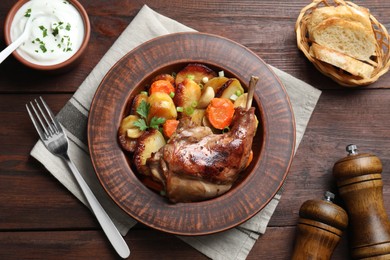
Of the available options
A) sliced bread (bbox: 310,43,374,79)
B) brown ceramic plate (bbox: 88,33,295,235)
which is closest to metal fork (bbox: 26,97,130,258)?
brown ceramic plate (bbox: 88,33,295,235)

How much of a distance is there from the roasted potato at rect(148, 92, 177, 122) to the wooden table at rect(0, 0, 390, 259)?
1.79 feet

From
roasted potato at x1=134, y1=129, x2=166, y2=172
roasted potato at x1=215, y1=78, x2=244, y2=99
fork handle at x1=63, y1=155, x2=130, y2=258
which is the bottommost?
fork handle at x1=63, y1=155, x2=130, y2=258

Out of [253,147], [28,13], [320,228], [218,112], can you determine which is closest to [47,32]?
[28,13]

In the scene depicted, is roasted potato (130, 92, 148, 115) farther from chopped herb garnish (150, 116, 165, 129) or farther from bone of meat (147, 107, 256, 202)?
bone of meat (147, 107, 256, 202)

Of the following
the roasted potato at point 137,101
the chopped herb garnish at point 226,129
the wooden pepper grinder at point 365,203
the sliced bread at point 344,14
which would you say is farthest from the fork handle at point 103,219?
the sliced bread at point 344,14

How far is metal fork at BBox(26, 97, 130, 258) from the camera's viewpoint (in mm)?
2461

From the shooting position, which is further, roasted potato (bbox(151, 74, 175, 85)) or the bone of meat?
roasted potato (bbox(151, 74, 175, 85))

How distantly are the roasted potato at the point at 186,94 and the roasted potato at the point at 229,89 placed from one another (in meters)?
0.12

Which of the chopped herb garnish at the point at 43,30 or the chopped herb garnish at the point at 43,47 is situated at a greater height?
the chopped herb garnish at the point at 43,30

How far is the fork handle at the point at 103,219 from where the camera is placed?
246 cm

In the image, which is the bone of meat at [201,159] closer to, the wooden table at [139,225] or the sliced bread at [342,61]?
the wooden table at [139,225]

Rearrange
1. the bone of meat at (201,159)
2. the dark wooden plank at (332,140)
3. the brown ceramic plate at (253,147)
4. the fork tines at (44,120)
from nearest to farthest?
the bone of meat at (201,159) < the brown ceramic plate at (253,147) < the fork tines at (44,120) < the dark wooden plank at (332,140)

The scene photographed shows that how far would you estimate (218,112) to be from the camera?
7.64 ft

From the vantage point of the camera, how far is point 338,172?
2439mm
